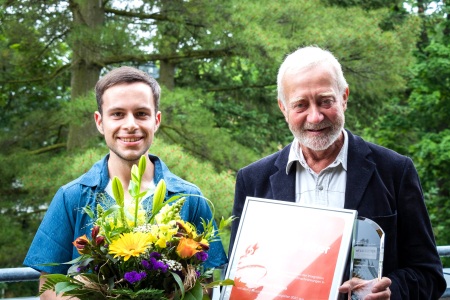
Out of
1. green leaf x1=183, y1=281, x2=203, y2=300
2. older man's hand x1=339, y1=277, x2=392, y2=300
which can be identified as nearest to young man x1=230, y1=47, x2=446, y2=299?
older man's hand x1=339, y1=277, x2=392, y2=300

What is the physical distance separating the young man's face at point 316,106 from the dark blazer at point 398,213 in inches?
6.4

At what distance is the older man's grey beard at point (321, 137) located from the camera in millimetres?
2762

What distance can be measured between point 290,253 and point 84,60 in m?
10.3

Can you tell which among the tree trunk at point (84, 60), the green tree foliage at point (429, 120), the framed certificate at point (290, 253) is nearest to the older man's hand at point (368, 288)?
the framed certificate at point (290, 253)

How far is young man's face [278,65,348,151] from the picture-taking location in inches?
108

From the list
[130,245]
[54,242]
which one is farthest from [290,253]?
[54,242]

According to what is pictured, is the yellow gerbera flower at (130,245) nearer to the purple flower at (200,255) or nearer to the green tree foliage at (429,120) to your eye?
the purple flower at (200,255)

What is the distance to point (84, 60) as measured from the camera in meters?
12.3

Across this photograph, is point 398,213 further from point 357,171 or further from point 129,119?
point 129,119

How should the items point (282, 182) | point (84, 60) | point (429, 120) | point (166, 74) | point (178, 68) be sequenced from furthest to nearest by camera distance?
point (429, 120) → point (178, 68) → point (166, 74) → point (84, 60) → point (282, 182)

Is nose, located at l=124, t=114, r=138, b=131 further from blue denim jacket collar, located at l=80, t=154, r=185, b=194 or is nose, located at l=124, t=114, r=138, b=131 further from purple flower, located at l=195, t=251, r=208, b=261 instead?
purple flower, located at l=195, t=251, r=208, b=261

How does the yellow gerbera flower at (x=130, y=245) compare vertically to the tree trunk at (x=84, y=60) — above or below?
below

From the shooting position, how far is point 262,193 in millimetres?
2988

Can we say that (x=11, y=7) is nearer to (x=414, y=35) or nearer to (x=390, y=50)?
(x=390, y=50)
